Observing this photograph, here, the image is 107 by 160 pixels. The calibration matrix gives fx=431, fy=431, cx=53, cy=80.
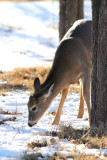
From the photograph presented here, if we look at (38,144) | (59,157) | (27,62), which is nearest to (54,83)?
(38,144)

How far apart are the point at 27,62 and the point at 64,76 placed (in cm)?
767

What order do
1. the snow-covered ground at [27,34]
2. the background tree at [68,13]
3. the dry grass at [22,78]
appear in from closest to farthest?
the dry grass at [22,78] < the background tree at [68,13] < the snow-covered ground at [27,34]

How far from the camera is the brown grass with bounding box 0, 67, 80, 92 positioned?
11383 mm

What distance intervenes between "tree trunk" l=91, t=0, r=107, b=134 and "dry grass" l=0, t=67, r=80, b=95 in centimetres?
433

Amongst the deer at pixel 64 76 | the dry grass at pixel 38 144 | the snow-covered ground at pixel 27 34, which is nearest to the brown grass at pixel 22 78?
the snow-covered ground at pixel 27 34

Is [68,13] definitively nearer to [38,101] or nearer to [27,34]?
[38,101]

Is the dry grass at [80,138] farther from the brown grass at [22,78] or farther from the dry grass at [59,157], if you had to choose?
the brown grass at [22,78]

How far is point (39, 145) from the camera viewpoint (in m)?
5.93

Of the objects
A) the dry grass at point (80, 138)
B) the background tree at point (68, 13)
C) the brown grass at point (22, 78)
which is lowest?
the dry grass at point (80, 138)

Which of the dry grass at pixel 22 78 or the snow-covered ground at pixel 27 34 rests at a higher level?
the snow-covered ground at pixel 27 34

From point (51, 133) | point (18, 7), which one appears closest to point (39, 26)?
point (18, 7)

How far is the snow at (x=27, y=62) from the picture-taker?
19.1 feet

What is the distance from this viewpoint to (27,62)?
52.0 ft

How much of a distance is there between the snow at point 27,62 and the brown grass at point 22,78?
0.58 metres
